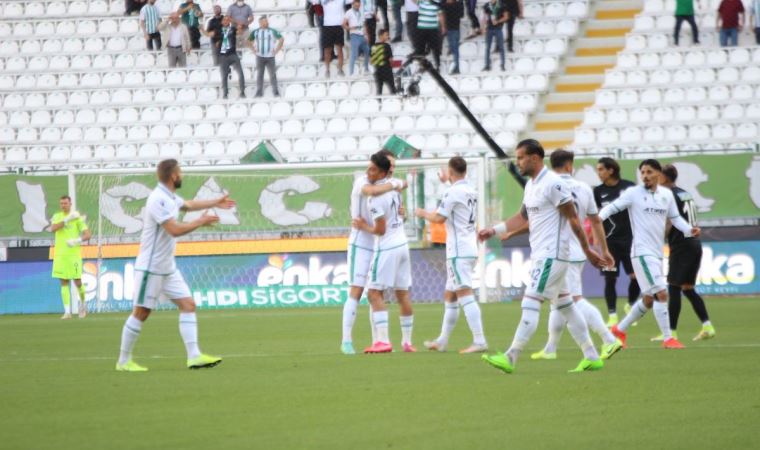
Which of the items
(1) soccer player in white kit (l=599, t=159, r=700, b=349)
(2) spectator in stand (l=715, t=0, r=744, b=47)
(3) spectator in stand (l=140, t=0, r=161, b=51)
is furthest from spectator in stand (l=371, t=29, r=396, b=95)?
(1) soccer player in white kit (l=599, t=159, r=700, b=349)

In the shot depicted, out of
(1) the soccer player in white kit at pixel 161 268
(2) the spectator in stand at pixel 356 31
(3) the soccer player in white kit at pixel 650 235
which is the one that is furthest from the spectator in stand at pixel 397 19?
(1) the soccer player in white kit at pixel 161 268

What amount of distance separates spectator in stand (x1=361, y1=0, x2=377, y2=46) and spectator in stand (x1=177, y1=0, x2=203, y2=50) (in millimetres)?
4824

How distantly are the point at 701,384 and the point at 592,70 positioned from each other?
886 inches

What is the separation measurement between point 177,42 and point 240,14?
181 centimetres

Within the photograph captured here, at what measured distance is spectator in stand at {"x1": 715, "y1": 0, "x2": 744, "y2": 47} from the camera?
31062 millimetres

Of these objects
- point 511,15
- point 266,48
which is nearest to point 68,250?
point 266,48

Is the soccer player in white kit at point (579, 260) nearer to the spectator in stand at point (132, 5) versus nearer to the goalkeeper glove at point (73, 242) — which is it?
the goalkeeper glove at point (73, 242)

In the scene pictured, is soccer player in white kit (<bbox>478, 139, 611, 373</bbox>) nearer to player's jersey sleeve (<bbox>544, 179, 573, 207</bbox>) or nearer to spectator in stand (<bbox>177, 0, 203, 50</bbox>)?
player's jersey sleeve (<bbox>544, 179, 573, 207</bbox>)

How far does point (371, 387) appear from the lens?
11.1 meters

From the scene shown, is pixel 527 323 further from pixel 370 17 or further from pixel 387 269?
pixel 370 17

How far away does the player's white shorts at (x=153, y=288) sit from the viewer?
42.0 feet

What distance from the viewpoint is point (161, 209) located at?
12703 mm

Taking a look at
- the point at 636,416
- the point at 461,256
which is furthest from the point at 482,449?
the point at 461,256

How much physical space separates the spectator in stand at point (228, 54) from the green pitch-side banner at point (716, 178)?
1006cm
